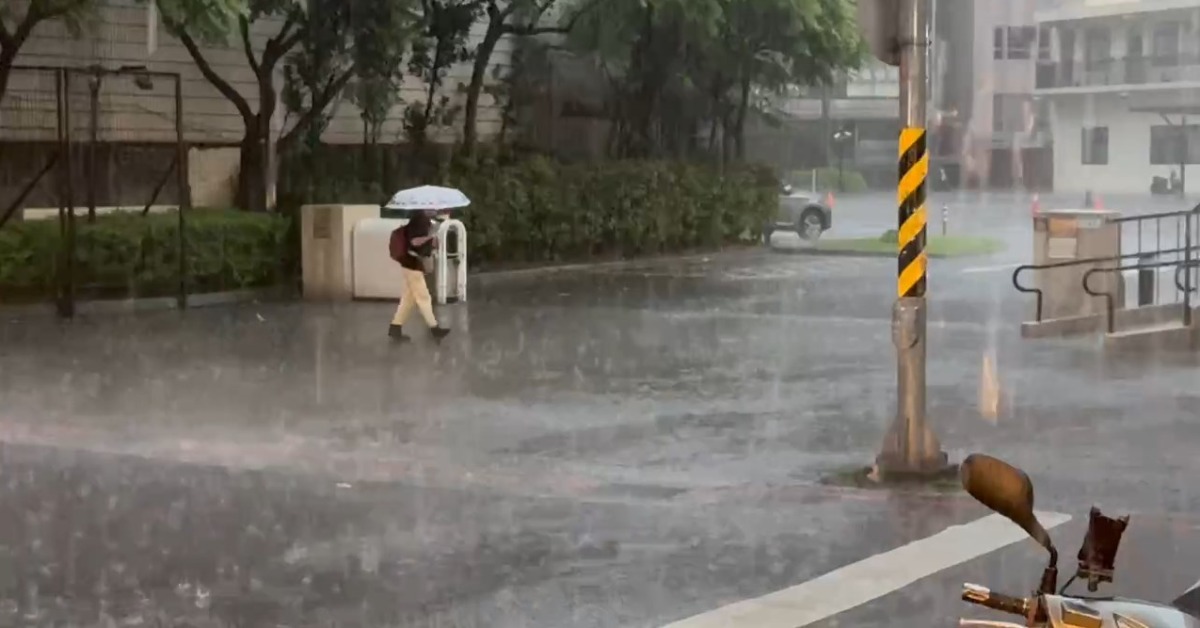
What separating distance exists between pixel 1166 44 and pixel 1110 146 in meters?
1.68

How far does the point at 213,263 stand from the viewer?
2198 centimetres

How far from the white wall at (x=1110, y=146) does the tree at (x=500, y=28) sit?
336 inches

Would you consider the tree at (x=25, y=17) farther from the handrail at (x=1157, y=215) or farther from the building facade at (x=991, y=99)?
the handrail at (x=1157, y=215)

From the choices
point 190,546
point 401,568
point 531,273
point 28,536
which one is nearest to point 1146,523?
point 401,568

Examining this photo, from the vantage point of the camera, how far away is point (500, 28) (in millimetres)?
28547

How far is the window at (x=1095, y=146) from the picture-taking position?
24062 millimetres

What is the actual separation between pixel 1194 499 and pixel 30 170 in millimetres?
19348

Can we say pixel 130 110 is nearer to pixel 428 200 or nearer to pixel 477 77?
pixel 477 77

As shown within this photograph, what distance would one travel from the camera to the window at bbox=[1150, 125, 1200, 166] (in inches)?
899

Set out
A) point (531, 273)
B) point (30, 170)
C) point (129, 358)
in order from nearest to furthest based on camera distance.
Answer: point (129, 358) < point (30, 170) < point (531, 273)

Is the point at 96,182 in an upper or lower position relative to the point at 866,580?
upper

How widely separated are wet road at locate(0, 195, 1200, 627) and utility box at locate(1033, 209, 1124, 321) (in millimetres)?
805

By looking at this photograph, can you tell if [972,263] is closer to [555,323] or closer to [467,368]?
[555,323]

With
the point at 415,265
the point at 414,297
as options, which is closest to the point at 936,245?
the point at 414,297
